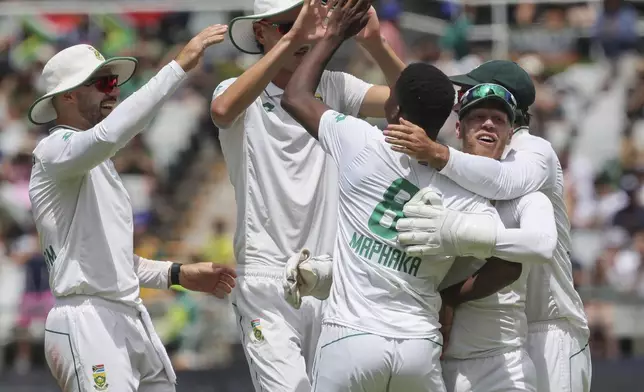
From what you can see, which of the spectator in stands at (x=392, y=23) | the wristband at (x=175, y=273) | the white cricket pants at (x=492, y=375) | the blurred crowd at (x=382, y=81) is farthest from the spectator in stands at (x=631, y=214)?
the white cricket pants at (x=492, y=375)

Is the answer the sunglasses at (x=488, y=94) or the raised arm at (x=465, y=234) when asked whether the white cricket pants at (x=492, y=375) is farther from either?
the sunglasses at (x=488, y=94)

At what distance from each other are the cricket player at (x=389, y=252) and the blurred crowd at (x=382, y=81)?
6.82m

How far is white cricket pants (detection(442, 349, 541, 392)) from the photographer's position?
5.65 metres

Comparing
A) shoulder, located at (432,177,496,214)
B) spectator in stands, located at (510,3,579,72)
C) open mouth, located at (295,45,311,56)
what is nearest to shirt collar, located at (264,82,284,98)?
open mouth, located at (295,45,311,56)

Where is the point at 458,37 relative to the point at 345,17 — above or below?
above

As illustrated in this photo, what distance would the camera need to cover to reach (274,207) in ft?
20.7

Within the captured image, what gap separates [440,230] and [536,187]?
68 centimetres

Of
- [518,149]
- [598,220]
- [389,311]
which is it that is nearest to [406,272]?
[389,311]

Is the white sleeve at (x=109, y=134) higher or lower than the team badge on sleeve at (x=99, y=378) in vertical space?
higher

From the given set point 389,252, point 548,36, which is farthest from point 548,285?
point 548,36

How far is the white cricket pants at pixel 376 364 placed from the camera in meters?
5.20

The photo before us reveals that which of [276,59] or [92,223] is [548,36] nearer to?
[276,59]

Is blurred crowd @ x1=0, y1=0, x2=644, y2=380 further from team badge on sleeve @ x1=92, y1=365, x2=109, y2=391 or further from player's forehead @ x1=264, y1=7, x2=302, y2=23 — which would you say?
player's forehead @ x1=264, y1=7, x2=302, y2=23

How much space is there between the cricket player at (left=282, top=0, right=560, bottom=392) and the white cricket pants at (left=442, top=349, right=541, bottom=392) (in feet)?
1.11
